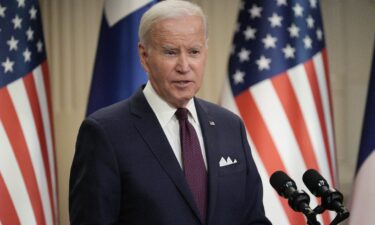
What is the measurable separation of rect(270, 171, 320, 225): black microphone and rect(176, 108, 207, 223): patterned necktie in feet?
0.69

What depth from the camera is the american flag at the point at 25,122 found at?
2.92m

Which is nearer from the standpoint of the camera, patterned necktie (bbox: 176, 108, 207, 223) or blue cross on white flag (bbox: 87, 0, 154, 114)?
patterned necktie (bbox: 176, 108, 207, 223)

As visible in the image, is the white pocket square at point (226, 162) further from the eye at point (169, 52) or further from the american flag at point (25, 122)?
the american flag at point (25, 122)

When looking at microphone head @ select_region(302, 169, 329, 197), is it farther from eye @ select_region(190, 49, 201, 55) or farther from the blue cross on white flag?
the blue cross on white flag

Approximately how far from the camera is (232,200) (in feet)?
5.36

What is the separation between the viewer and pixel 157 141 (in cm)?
160

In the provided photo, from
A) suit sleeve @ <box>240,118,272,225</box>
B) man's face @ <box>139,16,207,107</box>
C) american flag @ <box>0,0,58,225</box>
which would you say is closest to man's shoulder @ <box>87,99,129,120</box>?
man's face @ <box>139,16,207,107</box>

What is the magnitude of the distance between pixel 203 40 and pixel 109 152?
1.22 ft

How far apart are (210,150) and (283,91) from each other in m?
1.49

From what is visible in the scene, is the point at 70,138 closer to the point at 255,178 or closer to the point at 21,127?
the point at 21,127

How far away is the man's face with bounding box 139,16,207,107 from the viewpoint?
1.56 metres

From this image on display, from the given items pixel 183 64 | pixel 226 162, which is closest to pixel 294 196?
pixel 226 162

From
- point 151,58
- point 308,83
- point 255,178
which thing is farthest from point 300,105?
point 151,58

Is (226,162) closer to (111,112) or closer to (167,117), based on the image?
(167,117)
